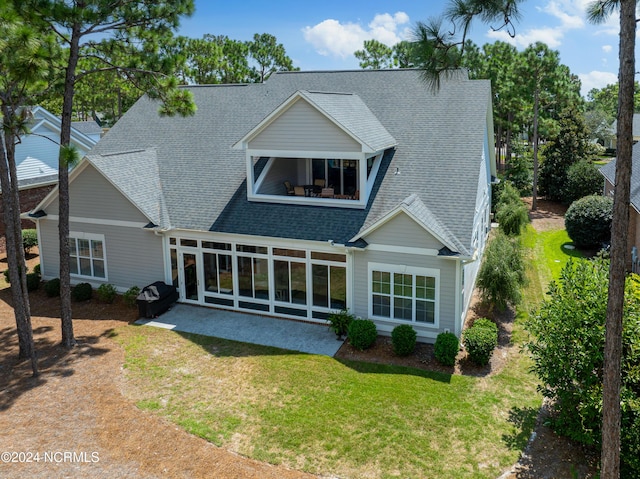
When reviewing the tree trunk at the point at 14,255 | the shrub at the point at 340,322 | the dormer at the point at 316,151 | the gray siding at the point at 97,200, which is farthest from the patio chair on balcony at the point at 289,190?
the tree trunk at the point at 14,255

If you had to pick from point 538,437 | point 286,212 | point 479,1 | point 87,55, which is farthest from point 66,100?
point 538,437

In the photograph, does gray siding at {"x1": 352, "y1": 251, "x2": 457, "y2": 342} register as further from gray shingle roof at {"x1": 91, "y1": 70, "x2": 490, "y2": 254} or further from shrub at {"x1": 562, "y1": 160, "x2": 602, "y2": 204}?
shrub at {"x1": 562, "y1": 160, "x2": 602, "y2": 204}

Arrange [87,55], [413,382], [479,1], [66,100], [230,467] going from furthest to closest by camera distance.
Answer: [87,55] → [66,100] → [413,382] → [230,467] → [479,1]

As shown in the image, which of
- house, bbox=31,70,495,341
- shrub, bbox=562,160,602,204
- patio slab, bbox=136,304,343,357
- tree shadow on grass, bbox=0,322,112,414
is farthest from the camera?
shrub, bbox=562,160,602,204

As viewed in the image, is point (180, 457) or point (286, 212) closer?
point (180, 457)

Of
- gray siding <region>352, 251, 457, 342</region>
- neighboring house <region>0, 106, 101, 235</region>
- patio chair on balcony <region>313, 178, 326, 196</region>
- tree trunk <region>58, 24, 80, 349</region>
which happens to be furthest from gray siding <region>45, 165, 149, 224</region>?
gray siding <region>352, 251, 457, 342</region>

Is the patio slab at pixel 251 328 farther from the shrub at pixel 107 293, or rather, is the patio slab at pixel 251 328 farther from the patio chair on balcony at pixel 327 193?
the patio chair on balcony at pixel 327 193

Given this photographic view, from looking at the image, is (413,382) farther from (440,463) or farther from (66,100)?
(66,100)
